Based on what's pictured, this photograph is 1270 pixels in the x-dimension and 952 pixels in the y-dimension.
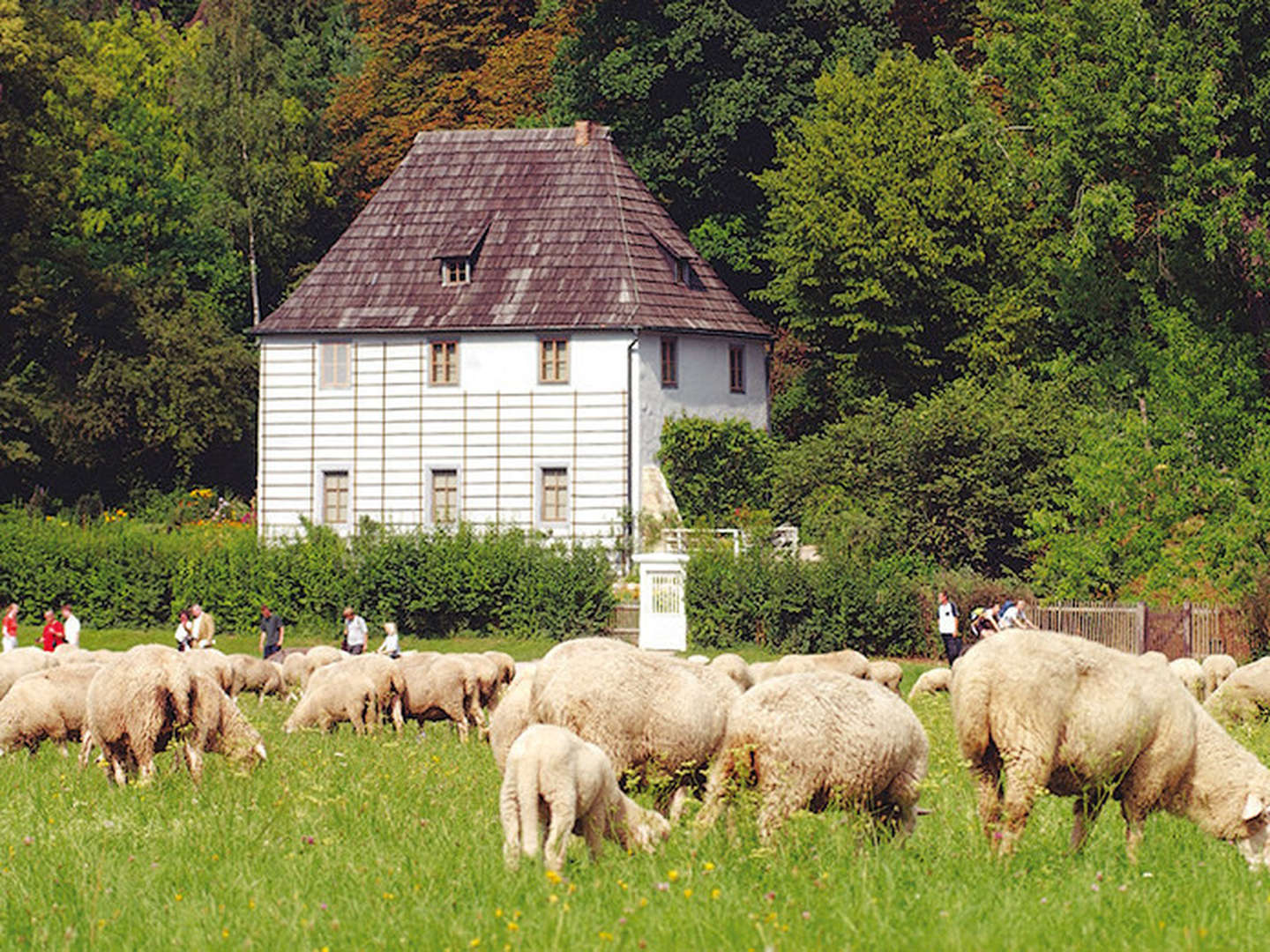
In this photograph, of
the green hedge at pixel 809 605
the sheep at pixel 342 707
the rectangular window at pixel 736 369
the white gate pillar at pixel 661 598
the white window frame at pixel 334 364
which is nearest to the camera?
the sheep at pixel 342 707

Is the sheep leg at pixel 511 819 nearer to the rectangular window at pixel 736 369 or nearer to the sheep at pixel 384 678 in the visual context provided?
the sheep at pixel 384 678

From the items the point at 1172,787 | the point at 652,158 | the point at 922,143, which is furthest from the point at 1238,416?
the point at 1172,787

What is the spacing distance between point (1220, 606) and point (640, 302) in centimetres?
1883

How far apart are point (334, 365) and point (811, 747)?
141ft

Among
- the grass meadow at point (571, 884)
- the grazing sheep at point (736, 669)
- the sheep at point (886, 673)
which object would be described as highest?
the grazing sheep at point (736, 669)

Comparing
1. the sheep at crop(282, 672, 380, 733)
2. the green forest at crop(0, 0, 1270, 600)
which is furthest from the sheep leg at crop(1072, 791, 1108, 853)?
the green forest at crop(0, 0, 1270, 600)

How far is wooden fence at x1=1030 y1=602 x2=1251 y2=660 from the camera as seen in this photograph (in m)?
39.8

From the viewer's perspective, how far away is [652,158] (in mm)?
61125

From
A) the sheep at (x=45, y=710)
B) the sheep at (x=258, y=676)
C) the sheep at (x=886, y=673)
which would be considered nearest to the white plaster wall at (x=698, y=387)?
the sheep at (x=886, y=673)

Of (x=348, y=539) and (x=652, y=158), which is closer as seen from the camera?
(x=348, y=539)

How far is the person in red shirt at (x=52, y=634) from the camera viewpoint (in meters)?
38.2

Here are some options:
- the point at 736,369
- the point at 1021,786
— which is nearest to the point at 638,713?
the point at 1021,786

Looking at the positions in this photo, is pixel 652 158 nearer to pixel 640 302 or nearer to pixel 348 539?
pixel 640 302

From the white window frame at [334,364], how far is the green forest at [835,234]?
8893 millimetres
